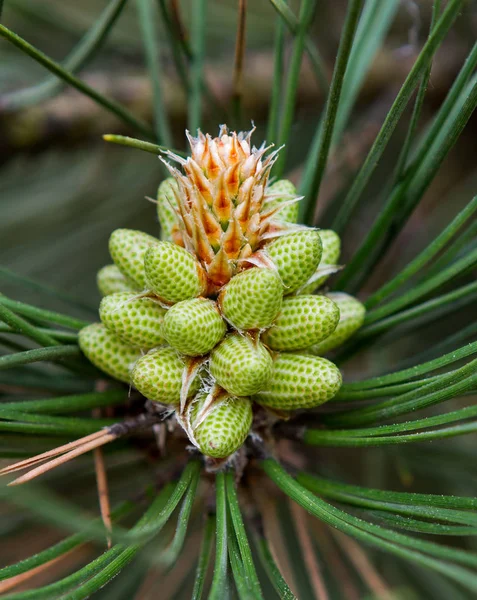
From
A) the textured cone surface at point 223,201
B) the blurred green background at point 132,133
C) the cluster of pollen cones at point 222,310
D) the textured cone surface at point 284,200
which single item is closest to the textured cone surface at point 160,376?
the cluster of pollen cones at point 222,310

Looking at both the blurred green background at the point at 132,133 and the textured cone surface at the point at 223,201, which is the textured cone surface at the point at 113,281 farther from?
the blurred green background at the point at 132,133

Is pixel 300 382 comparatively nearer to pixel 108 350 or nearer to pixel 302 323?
pixel 302 323

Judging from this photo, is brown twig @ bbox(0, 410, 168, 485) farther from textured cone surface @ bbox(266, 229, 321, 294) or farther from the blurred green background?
the blurred green background

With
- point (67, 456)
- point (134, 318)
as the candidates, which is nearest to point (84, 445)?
point (67, 456)

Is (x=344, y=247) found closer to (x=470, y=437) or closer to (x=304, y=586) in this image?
(x=470, y=437)

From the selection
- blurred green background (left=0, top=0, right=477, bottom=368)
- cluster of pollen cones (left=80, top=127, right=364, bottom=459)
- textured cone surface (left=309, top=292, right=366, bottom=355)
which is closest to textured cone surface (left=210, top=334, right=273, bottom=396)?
cluster of pollen cones (left=80, top=127, right=364, bottom=459)
